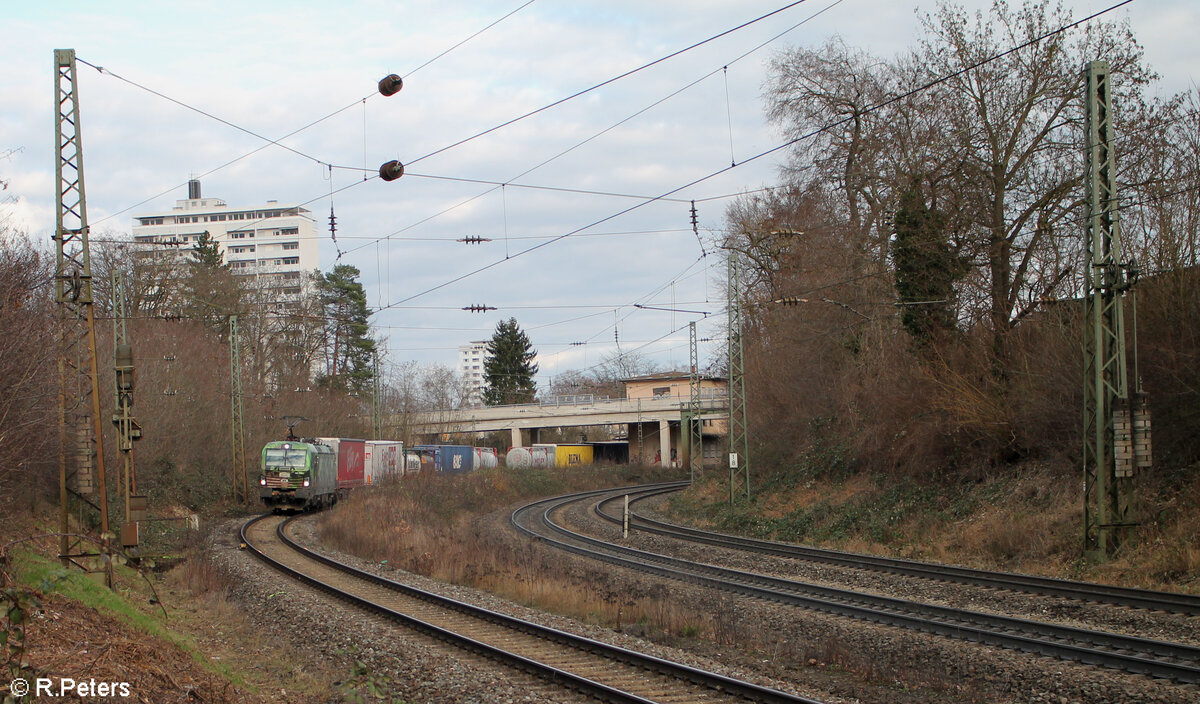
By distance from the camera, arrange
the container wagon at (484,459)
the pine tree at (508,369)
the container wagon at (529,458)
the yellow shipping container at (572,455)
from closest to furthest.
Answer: the container wagon at (484,459) → the container wagon at (529,458) → the yellow shipping container at (572,455) → the pine tree at (508,369)

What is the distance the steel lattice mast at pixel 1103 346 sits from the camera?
54.7ft

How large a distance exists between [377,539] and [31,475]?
27.1 ft

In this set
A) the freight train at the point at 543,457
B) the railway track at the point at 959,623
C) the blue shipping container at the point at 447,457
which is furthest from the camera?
the freight train at the point at 543,457

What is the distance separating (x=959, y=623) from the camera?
12.6 m

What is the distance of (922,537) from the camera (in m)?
22.1

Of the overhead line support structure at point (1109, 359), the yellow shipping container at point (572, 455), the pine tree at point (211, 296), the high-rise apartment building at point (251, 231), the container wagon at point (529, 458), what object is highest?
the high-rise apartment building at point (251, 231)

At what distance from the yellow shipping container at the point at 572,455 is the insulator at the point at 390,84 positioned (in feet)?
181

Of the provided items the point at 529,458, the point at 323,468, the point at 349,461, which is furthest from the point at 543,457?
the point at 323,468

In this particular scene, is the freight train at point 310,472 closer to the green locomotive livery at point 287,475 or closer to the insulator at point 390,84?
the green locomotive livery at point 287,475

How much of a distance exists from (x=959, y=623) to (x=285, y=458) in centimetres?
2986

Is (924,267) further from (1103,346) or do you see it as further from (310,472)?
(310,472)

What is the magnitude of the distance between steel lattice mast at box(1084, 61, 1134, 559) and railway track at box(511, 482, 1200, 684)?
521 cm

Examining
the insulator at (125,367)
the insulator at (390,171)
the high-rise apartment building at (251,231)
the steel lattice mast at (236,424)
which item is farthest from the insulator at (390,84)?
the high-rise apartment building at (251,231)

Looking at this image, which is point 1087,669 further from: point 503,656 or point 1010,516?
point 1010,516
